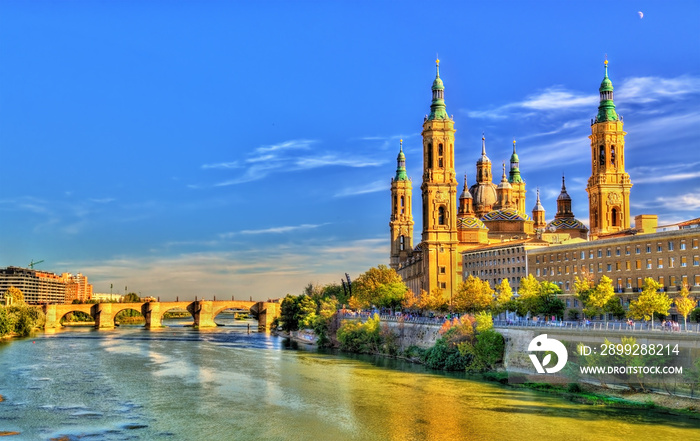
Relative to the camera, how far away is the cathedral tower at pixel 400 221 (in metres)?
190

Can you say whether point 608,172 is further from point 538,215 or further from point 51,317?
point 51,317

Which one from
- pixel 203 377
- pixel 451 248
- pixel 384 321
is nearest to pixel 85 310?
pixel 451 248

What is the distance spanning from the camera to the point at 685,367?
53.0 meters

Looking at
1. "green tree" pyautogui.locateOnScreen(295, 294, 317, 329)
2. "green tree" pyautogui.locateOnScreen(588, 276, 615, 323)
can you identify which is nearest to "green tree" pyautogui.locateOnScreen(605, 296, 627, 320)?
"green tree" pyautogui.locateOnScreen(588, 276, 615, 323)

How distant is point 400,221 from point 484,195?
2851 cm

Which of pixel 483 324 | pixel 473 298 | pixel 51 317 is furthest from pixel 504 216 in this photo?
pixel 51 317

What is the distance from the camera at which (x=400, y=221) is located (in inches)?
7505

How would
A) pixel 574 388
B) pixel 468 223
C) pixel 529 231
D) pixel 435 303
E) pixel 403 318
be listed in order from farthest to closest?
pixel 529 231 < pixel 468 223 < pixel 435 303 < pixel 403 318 < pixel 574 388

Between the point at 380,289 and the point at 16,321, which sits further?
the point at 16,321

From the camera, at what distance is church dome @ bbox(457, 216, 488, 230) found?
146500mm

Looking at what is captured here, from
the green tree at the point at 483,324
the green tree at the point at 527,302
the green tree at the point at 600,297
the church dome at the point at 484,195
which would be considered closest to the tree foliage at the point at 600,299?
the green tree at the point at 600,297

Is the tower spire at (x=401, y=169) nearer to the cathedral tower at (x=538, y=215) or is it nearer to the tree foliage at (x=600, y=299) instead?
the cathedral tower at (x=538, y=215)

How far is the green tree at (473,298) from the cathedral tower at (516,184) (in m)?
80.5

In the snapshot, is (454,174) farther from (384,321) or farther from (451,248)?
(384,321)
